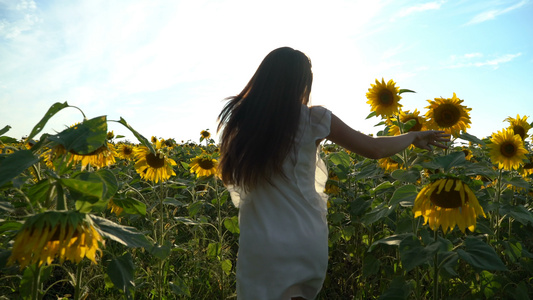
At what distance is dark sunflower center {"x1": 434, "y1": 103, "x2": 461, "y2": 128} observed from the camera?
2740 mm

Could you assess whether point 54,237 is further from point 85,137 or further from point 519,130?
point 519,130

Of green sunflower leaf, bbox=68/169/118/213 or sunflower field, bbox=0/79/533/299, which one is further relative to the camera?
sunflower field, bbox=0/79/533/299

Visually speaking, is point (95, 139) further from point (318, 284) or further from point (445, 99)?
point (445, 99)

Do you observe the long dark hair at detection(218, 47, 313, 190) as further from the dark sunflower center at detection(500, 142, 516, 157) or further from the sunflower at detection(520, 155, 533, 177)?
the sunflower at detection(520, 155, 533, 177)

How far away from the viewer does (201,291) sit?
10.6ft

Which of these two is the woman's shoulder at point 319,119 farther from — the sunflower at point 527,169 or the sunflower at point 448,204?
the sunflower at point 527,169

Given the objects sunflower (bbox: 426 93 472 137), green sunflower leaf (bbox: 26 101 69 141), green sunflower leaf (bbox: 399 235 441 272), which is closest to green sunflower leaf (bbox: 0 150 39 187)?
green sunflower leaf (bbox: 26 101 69 141)

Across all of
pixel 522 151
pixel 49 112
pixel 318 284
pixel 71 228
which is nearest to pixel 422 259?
pixel 318 284

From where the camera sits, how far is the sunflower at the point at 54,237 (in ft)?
3.60

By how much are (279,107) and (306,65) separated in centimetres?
28

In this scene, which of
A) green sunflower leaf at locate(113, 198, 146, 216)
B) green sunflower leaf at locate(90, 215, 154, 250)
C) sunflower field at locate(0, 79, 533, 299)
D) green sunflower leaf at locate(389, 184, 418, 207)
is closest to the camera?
sunflower field at locate(0, 79, 533, 299)

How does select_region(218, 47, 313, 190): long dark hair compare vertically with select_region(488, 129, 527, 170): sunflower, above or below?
below

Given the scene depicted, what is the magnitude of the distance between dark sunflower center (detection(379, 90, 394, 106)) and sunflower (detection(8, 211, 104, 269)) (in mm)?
2507

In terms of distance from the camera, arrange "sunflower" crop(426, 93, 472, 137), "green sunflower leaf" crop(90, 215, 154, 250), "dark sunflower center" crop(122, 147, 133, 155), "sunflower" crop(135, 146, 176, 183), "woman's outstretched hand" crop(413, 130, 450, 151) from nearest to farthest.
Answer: "green sunflower leaf" crop(90, 215, 154, 250) < "woman's outstretched hand" crop(413, 130, 450, 151) < "sunflower" crop(426, 93, 472, 137) < "sunflower" crop(135, 146, 176, 183) < "dark sunflower center" crop(122, 147, 133, 155)
